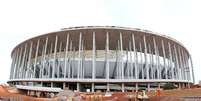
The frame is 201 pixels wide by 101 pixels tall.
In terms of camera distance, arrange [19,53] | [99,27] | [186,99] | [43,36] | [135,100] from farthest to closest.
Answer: [19,53]
[43,36]
[99,27]
[135,100]
[186,99]

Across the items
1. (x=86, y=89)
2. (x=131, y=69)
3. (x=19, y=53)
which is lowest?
(x=86, y=89)

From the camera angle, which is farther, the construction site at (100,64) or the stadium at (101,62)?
the stadium at (101,62)

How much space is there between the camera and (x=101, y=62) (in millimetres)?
65250

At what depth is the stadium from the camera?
53.3 meters

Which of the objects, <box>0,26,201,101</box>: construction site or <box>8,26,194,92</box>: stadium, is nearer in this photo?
<box>0,26,201,101</box>: construction site

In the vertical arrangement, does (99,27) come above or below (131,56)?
above

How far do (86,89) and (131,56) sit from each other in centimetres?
1590

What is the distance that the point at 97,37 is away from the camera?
199 feet

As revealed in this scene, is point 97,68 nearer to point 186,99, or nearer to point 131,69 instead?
point 131,69

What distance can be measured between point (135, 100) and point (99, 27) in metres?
30.4

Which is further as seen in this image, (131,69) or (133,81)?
(131,69)

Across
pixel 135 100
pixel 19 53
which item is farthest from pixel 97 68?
pixel 135 100

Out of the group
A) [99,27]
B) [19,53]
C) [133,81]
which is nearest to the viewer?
[133,81]

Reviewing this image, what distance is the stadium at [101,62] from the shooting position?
53331 millimetres
